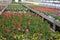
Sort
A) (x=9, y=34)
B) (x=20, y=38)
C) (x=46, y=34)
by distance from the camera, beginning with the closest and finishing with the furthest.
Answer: (x=20, y=38) → (x=9, y=34) → (x=46, y=34)

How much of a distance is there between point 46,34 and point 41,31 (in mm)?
185

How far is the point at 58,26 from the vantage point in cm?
648

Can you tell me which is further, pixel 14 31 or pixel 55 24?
pixel 55 24

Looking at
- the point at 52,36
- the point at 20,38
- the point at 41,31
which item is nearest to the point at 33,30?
the point at 41,31

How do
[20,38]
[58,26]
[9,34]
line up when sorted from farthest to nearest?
[58,26] → [9,34] → [20,38]

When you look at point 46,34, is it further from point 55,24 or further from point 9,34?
point 55,24

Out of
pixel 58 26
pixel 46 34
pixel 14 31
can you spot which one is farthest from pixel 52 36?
pixel 58 26

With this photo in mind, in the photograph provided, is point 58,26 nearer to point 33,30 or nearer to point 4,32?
point 33,30

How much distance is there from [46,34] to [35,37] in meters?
0.58

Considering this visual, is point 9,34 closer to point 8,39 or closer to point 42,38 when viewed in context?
point 8,39

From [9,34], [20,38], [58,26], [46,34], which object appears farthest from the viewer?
[58,26]

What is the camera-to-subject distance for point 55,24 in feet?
21.8

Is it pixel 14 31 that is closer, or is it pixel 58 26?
pixel 14 31

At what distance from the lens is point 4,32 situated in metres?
4.74
